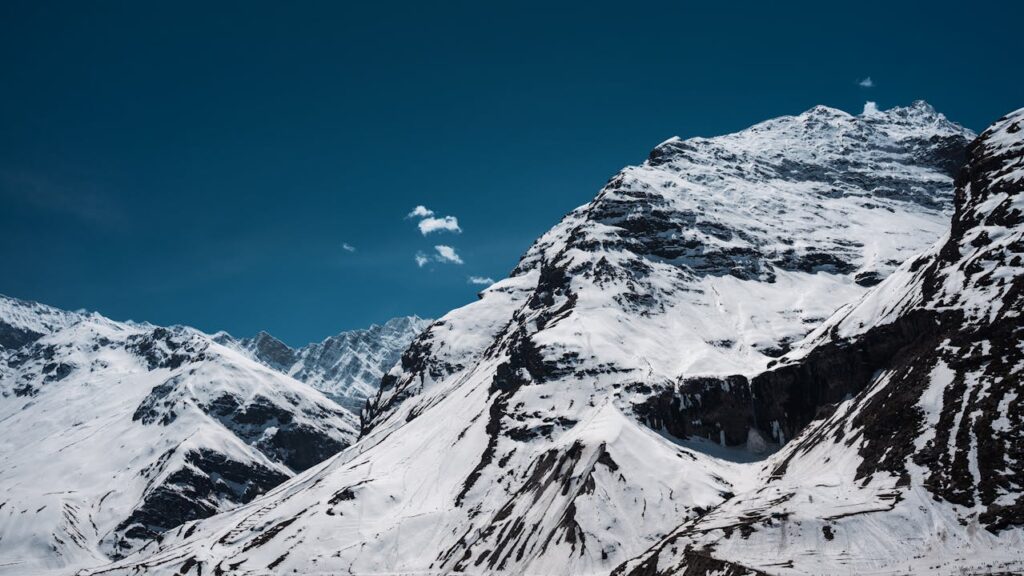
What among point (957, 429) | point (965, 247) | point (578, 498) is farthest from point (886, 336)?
point (578, 498)

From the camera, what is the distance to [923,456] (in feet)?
443

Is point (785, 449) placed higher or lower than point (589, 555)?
higher

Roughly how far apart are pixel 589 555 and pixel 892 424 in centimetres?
6043

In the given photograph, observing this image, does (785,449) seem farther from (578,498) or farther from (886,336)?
(578,498)

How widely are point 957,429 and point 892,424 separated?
14.8 meters

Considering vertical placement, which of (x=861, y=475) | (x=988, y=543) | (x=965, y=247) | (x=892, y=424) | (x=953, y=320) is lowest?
(x=988, y=543)

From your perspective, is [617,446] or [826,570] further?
[617,446]

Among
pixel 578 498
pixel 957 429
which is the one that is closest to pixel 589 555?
pixel 578 498

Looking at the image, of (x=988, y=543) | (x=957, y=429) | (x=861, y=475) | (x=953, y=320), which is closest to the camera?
(x=988, y=543)

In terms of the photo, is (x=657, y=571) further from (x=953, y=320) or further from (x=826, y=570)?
(x=953, y=320)

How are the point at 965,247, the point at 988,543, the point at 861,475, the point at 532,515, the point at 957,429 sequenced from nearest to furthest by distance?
1. the point at 988,543
2. the point at 957,429
3. the point at 861,475
4. the point at 965,247
5. the point at 532,515

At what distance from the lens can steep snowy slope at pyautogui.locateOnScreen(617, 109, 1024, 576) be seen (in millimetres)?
118125

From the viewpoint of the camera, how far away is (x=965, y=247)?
17762 cm

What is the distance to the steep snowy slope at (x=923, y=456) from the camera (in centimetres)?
11812
